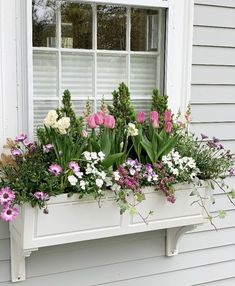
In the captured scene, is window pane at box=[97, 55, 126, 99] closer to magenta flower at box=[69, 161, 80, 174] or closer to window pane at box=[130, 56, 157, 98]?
window pane at box=[130, 56, 157, 98]

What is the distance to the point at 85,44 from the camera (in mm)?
2514

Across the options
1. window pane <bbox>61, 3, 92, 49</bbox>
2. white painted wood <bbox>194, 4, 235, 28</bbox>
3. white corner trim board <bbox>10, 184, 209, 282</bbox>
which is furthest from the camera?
white painted wood <bbox>194, 4, 235, 28</bbox>

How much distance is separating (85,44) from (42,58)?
25 cm

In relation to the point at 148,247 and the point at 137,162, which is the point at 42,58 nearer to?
the point at 137,162

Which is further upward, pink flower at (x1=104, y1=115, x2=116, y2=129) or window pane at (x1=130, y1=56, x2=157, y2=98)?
window pane at (x1=130, y1=56, x2=157, y2=98)

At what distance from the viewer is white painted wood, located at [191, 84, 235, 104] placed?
9.09 feet

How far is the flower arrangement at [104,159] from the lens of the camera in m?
2.07

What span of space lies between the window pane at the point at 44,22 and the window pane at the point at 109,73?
287 millimetres

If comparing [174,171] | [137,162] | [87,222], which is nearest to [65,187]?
[87,222]

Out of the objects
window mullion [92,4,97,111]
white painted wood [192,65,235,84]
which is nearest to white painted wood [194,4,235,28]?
white painted wood [192,65,235,84]

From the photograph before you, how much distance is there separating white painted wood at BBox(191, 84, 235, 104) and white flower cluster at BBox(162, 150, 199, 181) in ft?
1.60

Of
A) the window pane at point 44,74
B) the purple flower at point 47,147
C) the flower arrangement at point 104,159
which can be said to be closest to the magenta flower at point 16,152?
the flower arrangement at point 104,159

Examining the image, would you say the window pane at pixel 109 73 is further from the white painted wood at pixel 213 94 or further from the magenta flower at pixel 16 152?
the magenta flower at pixel 16 152

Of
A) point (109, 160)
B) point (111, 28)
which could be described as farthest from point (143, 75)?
point (109, 160)
